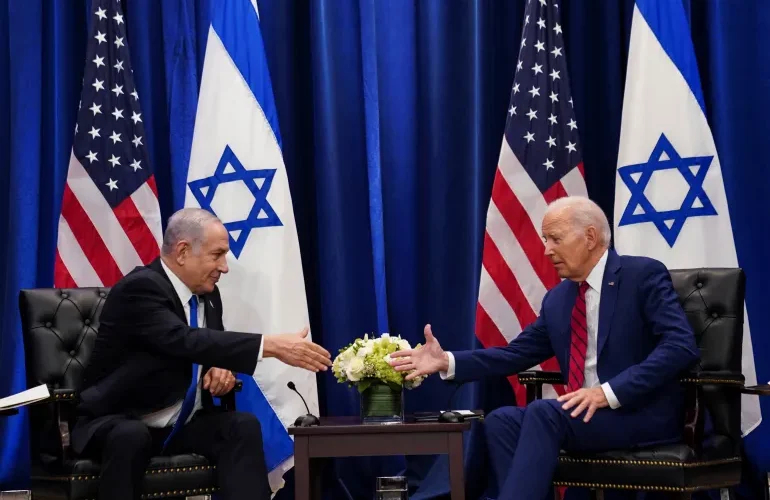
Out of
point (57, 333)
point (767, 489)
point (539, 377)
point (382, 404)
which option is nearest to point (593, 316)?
point (539, 377)

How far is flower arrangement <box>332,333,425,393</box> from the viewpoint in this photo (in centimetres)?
371

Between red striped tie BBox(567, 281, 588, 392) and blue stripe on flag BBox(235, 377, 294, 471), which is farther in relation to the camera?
blue stripe on flag BBox(235, 377, 294, 471)

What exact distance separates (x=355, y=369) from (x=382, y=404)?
205 mm

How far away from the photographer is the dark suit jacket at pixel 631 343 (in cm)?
374

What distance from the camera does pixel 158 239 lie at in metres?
5.09

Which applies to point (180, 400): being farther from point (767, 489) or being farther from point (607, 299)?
point (767, 489)

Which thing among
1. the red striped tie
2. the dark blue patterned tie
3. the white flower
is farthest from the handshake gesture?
the red striped tie

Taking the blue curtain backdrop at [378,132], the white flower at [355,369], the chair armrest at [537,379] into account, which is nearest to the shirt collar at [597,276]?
the chair armrest at [537,379]

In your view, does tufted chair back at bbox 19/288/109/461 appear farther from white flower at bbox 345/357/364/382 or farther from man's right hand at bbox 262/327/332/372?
white flower at bbox 345/357/364/382

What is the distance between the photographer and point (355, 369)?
3.70m

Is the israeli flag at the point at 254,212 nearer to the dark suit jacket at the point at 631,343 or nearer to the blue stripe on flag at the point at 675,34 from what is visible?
the dark suit jacket at the point at 631,343

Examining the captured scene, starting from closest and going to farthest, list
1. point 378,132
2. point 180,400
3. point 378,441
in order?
point 378,441 < point 180,400 < point 378,132

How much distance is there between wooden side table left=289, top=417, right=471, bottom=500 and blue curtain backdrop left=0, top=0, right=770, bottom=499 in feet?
5.17

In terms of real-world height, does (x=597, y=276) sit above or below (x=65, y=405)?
above
